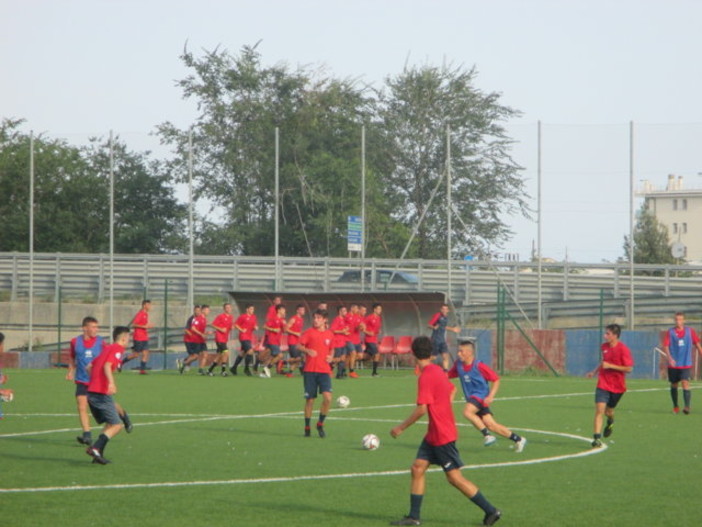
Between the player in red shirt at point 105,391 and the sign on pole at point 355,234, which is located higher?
the sign on pole at point 355,234

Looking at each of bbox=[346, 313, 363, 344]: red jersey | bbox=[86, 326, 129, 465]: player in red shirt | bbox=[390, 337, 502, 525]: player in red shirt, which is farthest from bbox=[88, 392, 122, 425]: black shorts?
bbox=[346, 313, 363, 344]: red jersey

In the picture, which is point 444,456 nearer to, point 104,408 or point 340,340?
point 104,408

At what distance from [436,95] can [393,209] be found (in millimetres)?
6880

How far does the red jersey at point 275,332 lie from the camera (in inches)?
1387

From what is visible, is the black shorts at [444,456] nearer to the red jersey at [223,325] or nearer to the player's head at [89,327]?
the player's head at [89,327]

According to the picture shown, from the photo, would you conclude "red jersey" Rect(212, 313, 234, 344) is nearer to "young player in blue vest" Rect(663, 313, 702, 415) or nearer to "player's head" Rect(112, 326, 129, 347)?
"young player in blue vest" Rect(663, 313, 702, 415)

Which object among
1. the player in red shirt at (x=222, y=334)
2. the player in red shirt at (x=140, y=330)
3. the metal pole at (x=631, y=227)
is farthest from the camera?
the metal pole at (x=631, y=227)

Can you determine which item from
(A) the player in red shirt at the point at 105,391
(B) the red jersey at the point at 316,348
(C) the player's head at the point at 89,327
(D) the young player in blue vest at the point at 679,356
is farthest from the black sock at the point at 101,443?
(D) the young player in blue vest at the point at 679,356

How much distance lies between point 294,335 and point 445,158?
1624cm

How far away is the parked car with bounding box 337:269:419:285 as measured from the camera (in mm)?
42781

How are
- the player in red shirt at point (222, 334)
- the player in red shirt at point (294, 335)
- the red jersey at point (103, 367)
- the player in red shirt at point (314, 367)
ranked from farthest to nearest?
the player in red shirt at point (222, 334)
the player in red shirt at point (294, 335)
the player in red shirt at point (314, 367)
the red jersey at point (103, 367)

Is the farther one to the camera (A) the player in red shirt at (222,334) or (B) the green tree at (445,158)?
(B) the green tree at (445,158)

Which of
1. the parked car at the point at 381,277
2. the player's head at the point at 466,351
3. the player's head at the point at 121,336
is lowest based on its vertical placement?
the player's head at the point at 466,351

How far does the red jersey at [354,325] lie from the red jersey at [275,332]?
197 cm
